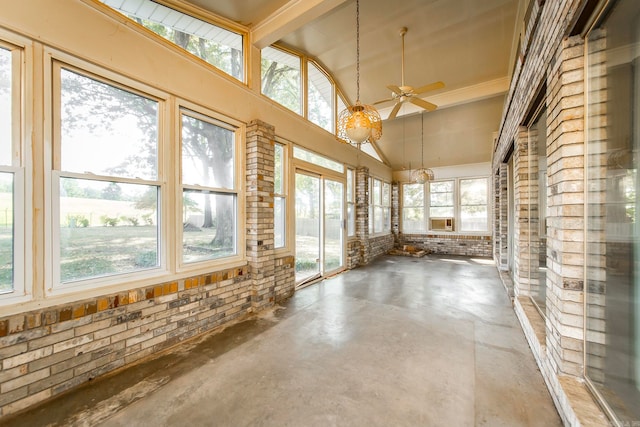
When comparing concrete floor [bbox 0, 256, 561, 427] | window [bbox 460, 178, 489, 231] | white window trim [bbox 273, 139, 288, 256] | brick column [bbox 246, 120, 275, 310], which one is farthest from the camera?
window [bbox 460, 178, 489, 231]

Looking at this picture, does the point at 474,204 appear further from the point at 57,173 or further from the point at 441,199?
the point at 57,173

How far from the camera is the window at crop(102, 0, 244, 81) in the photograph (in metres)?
2.58

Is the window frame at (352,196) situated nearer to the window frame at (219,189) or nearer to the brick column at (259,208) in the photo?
the brick column at (259,208)

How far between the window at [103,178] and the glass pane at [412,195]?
26.9 ft

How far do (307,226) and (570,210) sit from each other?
3.80 meters

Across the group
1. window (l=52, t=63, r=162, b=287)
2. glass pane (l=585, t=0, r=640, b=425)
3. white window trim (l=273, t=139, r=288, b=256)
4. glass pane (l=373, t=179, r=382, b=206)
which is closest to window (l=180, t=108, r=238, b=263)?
window (l=52, t=63, r=162, b=287)

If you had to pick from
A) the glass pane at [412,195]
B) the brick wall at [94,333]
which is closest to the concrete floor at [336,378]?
the brick wall at [94,333]

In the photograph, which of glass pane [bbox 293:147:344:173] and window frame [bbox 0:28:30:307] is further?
glass pane [bbox 293:147:344:173]

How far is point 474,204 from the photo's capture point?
27.2ft

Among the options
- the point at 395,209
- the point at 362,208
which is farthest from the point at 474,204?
the point at 362,208

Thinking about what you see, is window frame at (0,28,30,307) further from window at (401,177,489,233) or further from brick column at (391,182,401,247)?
window at (401,177,489,233)

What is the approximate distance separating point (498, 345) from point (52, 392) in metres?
3.89

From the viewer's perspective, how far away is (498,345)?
2656 mm

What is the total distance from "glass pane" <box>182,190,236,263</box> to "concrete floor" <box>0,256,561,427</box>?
3.10 ft
